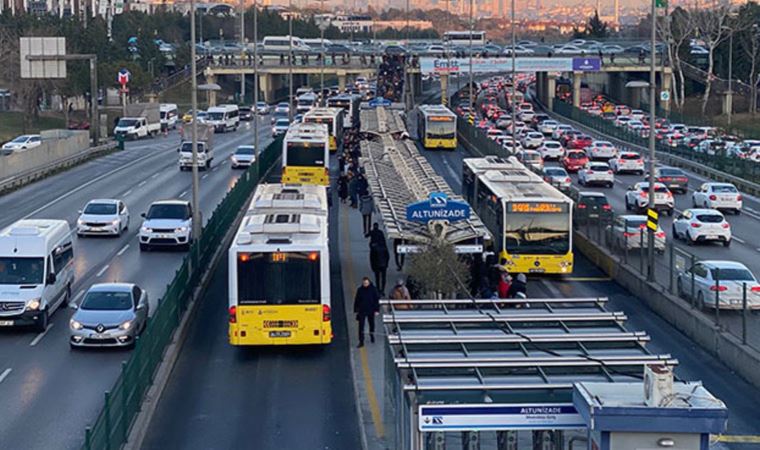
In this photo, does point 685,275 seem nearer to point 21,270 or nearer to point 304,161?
point 21,270

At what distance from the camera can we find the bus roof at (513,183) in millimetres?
34312

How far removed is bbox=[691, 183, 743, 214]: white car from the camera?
49.5 metres

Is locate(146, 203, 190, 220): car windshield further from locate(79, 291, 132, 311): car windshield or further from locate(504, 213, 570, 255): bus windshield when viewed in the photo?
locate(79, 291, 132, 311): car windshield

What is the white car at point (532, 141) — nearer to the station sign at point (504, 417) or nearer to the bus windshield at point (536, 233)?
the bus windshield at point (536, 233)

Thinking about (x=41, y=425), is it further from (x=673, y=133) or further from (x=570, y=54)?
(x=570, y=54)

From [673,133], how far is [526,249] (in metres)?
53.0

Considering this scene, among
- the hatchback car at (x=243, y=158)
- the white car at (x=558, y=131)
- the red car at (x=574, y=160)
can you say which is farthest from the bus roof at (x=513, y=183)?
the white car at (x=558, y=131)

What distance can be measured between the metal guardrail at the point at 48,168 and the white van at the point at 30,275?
27245 mm

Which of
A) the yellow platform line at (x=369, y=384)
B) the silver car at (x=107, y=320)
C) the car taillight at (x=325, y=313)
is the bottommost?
the yellow platform line at (x=369, y=384)

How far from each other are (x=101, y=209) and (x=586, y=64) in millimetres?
81128

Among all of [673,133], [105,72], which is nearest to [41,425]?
[673,133]

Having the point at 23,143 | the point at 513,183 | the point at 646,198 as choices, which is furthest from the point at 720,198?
the point at 23,143

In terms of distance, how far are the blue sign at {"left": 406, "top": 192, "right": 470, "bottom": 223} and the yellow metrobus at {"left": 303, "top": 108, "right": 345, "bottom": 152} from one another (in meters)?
37.7

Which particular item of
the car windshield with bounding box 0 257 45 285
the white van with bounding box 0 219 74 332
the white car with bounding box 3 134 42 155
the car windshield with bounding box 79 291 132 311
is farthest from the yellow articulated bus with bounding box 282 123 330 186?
the car windshield with bounding box 79 291 132 311
